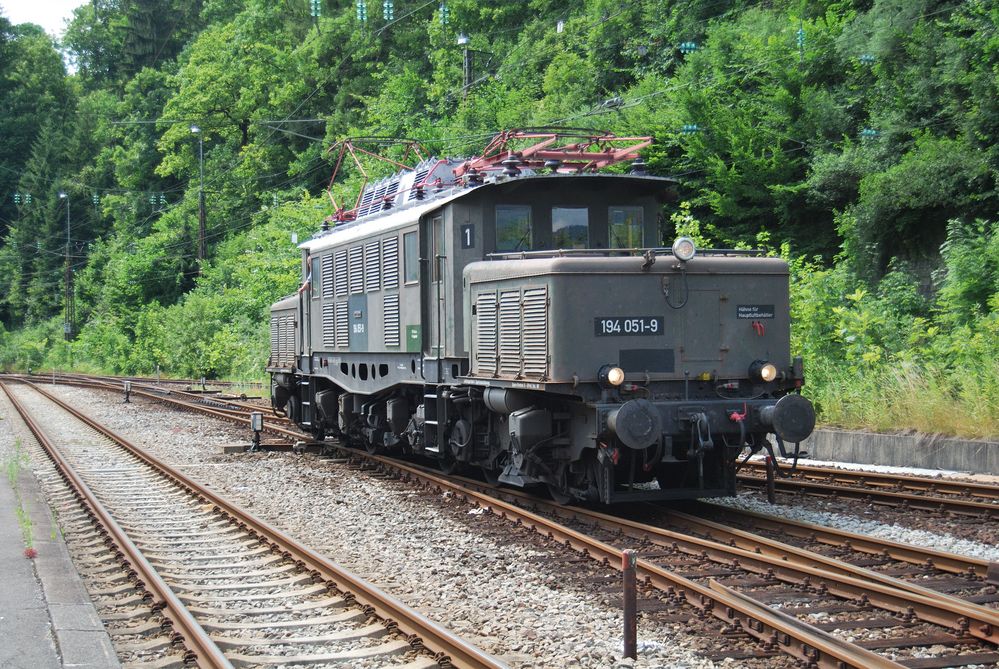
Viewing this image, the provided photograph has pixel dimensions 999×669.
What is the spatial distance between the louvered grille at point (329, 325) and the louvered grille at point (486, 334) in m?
5.36

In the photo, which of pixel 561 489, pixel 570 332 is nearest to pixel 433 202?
pixel 570 332

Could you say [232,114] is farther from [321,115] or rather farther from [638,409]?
[638,409]

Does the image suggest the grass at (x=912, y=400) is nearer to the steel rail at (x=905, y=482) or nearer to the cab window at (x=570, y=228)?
the steel rail at (x=905, y=482)

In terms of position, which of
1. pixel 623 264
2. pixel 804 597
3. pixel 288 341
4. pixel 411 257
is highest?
pixel 411 257

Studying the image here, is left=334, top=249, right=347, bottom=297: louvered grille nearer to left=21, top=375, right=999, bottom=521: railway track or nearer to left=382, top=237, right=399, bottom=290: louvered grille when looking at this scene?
left=382, top=237, right=399, bottom=290: louvered grille

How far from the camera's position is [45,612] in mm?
7309

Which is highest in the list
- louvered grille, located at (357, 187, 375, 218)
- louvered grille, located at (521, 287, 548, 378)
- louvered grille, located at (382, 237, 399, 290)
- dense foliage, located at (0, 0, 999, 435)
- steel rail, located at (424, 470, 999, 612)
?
dense foliage, located at (0, 0, 999, 435)

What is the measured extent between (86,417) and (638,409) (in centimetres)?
1992

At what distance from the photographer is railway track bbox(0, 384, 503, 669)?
266 inches

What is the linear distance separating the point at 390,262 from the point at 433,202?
1586 mm

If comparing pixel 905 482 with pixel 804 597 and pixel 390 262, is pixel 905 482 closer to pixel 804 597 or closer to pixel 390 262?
pixel 804 597

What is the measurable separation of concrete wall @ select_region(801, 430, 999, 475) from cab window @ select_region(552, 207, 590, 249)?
5.81 meters

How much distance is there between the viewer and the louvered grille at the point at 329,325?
1677cm

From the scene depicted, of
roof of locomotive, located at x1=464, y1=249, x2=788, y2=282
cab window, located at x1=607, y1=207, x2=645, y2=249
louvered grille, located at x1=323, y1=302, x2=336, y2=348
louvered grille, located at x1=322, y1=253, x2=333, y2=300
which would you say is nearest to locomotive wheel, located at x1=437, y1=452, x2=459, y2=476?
roof of locomotive, located at x1=464, y1=249, x2=788, y2=282
